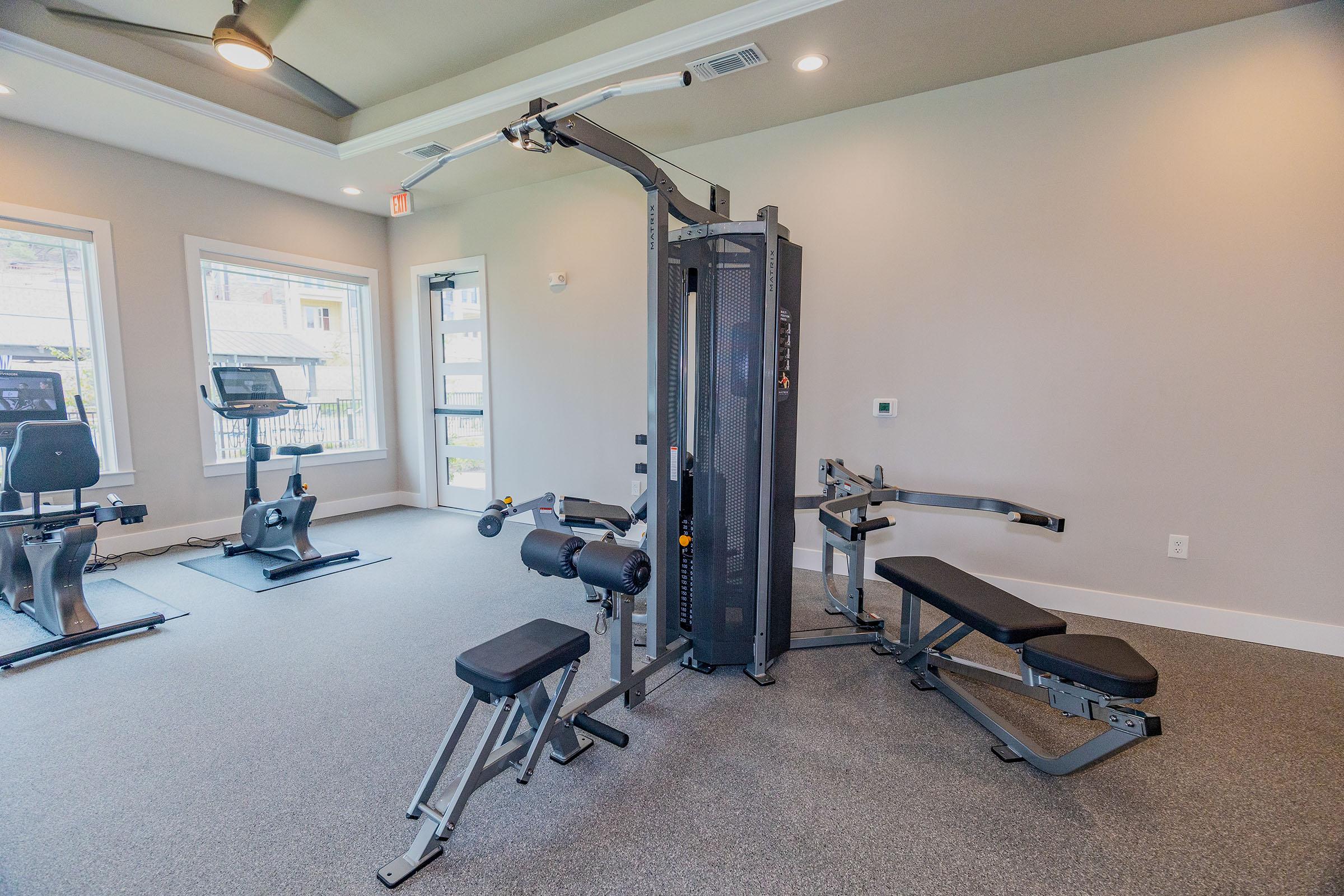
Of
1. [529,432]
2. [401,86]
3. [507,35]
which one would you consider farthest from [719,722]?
[401,86]

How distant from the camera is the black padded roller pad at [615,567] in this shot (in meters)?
1.83

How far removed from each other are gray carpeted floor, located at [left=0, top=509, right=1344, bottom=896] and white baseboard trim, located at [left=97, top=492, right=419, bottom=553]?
1.83 meters

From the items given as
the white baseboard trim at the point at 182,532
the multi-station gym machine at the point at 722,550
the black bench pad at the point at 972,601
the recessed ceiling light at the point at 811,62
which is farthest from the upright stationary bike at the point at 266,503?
the recessed ceiling light at the point at 811,62

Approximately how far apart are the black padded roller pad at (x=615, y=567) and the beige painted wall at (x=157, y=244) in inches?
167

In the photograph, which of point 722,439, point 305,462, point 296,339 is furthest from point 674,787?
point 296,339

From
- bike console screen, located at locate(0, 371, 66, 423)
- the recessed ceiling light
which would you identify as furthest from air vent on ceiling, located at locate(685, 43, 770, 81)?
bike console screen, located at locate(0, 371, 66, 423)

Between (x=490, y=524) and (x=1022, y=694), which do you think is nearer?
(x=1022, y=694)

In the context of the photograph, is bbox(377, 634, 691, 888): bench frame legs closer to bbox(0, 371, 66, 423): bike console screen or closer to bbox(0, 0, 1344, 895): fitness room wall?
bbox(0, 0, 1344, 895): fitness room wall

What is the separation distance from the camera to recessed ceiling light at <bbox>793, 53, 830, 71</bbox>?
9.16 ft

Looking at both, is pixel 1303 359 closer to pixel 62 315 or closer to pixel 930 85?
pixel 930 85

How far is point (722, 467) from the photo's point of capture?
7.87 ft

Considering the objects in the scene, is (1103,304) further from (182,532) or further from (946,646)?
(182,532)

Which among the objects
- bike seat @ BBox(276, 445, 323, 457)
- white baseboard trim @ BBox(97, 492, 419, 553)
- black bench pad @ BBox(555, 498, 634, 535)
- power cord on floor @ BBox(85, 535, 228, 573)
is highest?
bike seat @ BBox(276, 445, 323, 457)

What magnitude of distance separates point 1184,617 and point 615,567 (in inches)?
121
